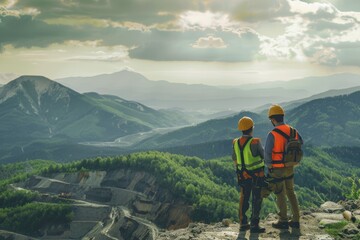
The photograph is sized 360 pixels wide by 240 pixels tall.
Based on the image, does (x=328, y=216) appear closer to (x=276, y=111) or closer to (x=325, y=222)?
(x=325, y=222)

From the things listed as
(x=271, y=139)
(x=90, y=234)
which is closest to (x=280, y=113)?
(x=271, y=139)

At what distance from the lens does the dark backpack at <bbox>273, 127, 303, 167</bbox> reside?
24.3m

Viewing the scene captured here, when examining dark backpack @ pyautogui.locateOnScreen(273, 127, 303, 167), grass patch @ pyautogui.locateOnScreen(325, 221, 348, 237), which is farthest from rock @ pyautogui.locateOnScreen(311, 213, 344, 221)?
dark backpack @ pyautogui.locateOnScreen(273, 127, 303, 167)

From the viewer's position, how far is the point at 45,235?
166125mm

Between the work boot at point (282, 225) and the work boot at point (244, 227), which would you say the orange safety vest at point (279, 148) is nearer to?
the work boot at point (282, 225)

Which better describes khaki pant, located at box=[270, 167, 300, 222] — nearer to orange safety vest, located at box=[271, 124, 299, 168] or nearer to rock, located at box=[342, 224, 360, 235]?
orange safety vest, located at box=[271, 124, 299, 168]

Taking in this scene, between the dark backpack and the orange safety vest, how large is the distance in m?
0.16

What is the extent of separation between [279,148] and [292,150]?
68 centimetres

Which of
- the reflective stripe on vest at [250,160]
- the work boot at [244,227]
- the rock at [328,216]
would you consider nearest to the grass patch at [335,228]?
the rock at [328,216]

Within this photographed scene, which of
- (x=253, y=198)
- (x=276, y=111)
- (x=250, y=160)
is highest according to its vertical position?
(x=276, y=111)

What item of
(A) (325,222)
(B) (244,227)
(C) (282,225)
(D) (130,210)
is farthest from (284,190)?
(D) (130,210)

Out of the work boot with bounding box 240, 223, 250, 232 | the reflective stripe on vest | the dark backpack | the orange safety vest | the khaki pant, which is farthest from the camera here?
the work boot with bounding box 240, 223, 250, 232

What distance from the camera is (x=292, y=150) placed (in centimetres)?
2433

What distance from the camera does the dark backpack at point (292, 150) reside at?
24266 mm
